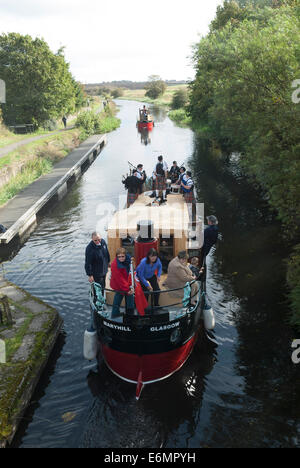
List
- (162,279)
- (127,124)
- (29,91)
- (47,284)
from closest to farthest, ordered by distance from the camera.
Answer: (162,279), (47,284), (29,91), (127,124)

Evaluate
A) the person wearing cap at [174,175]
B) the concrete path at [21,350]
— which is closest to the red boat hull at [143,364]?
the concrete path at [21,350]

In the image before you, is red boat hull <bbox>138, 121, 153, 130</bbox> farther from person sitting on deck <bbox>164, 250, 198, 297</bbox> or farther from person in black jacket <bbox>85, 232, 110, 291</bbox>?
person sitting on deck <bbox>164, 250, 198, 297</bbox>

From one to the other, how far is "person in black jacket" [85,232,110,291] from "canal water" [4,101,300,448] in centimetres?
276

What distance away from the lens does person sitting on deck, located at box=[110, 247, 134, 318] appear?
9.45 metres

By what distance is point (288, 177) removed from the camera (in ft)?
46.0

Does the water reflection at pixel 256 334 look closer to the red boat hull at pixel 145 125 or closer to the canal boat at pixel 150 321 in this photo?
the canal boat at pixel 150 321

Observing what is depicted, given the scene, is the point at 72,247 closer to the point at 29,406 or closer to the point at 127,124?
the point at 29,406

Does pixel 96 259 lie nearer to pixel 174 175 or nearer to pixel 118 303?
pixel 118 303

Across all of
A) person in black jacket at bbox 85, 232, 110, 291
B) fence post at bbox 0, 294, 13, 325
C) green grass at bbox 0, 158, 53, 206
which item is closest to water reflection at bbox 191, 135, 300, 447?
person in black jacket at bbox 85, 232, 110, 291

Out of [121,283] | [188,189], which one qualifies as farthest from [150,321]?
[188,189]

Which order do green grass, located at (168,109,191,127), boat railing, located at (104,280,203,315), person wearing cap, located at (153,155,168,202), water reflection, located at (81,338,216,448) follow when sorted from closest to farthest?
water reflection, located at (81,338,216,448) < boat railing, located at (104,280,203,315) < person wearing cap, located at (153,155,168,202) < green grass, located at (168,109,191,127)

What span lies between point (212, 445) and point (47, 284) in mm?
9825

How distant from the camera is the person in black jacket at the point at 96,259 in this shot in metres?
10.3

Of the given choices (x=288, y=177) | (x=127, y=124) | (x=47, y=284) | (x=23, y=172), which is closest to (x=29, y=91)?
(x=23, y=172)
